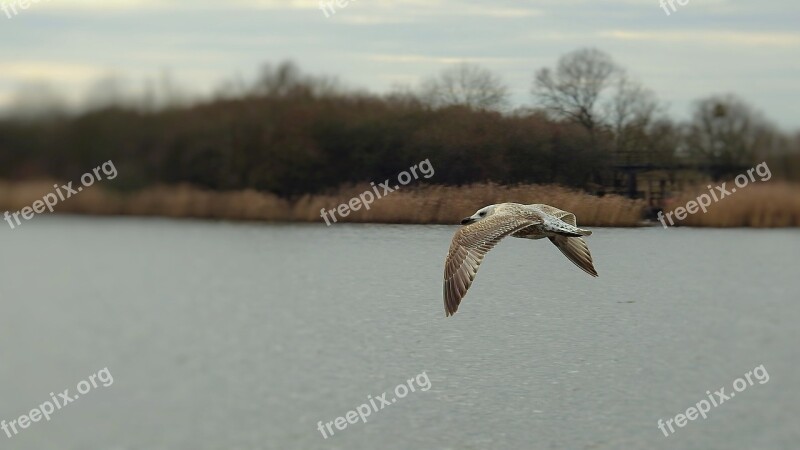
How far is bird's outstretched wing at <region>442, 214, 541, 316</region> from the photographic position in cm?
1141

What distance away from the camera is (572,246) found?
1320cm

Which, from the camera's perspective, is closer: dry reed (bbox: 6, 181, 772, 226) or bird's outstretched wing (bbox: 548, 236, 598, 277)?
bird's outstretched wing (bbox: 548, 236, 598, 277)

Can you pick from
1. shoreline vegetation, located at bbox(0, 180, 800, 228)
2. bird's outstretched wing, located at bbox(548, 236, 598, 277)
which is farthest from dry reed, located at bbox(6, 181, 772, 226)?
bird's outstretched wing, located at bbox(548, 236, 598, 277)

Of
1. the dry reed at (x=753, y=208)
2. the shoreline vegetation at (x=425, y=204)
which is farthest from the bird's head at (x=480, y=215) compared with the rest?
the dry reed at (x=753, y=208)

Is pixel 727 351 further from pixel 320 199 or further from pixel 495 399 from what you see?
pixel 320 199

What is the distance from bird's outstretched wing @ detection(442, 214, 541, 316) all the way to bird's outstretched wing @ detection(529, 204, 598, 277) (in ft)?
2.02

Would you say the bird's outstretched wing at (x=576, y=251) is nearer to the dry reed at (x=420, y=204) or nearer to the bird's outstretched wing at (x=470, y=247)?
the bird's outstretched wing at (x=470, y=247)

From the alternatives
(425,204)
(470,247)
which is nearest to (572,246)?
(470,247)

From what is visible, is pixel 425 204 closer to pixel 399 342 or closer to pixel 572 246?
pixel 399 342

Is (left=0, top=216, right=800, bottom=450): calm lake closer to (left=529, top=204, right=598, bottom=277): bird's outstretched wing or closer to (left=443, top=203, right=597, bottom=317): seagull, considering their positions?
(left=529, top=204, right=598, bottom=277): bird's outstretched wing

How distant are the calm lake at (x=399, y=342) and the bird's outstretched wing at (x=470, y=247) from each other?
3.32 m

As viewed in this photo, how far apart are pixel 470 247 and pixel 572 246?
178 cm

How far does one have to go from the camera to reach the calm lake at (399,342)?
1551 centimetres

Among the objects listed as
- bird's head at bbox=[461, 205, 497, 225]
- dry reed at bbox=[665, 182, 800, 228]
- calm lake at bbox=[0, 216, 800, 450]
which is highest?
bird's head at bbox=[461, 205, 497, 225]
